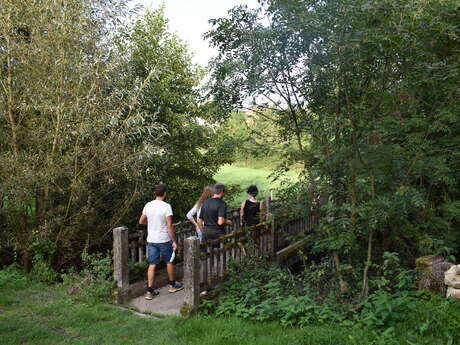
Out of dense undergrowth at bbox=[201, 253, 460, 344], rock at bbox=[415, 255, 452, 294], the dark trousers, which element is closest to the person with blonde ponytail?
the dark trousers

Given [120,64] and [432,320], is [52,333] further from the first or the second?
[120,64]

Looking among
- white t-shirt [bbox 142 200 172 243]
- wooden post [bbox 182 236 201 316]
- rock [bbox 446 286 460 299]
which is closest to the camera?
rock [bbox 446 286 460 299]

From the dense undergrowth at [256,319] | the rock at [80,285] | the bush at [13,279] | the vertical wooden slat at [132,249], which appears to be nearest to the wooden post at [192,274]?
the dense undergrowth at [256,319]

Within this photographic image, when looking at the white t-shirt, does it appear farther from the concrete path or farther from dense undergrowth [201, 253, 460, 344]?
dense undergrowth [201, 253, 460, 344]

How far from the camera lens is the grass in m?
5.30

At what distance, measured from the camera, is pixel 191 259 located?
6.60 meters

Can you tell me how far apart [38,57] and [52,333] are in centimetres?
612

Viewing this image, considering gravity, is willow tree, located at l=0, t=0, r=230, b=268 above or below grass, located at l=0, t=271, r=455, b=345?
above

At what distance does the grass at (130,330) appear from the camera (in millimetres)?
5305

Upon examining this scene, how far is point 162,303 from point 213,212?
171 cm

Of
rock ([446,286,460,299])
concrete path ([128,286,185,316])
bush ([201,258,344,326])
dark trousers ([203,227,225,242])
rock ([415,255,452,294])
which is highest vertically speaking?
dark trousers ([203,227,225,242])

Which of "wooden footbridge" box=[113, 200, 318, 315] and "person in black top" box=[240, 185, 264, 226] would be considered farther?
"person in black top" box=[240, 185, 264, 226]

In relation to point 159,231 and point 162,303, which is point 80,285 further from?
point 159,231

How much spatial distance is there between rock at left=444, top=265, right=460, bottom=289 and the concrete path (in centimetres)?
388
